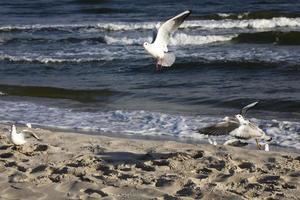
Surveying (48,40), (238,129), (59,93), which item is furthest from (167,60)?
(48,40)

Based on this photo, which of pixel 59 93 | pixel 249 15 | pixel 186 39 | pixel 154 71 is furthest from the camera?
pixel 249 15

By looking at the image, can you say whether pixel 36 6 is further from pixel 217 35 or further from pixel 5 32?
pixel 217 35

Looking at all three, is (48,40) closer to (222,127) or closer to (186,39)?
(186,39)

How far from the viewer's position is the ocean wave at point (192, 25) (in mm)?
23641

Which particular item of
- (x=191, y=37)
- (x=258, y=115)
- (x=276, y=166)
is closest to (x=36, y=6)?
(x=191, y=37)

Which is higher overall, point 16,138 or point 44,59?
point 16,138

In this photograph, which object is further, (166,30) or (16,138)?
(166,30)

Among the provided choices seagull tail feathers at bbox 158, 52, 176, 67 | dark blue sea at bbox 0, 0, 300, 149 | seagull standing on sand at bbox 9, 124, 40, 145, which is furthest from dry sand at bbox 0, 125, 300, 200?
dark blue sea at bbox 0, 0, 300, 149

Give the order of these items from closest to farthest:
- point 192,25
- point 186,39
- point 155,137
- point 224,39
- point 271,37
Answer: point 155,137, point 224,39, point 271,37, point 186,39, point 192,25

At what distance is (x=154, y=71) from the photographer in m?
15.7

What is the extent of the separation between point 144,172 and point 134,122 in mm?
3649

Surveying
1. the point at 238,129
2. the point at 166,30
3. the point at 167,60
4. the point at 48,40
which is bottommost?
the point at 48,40

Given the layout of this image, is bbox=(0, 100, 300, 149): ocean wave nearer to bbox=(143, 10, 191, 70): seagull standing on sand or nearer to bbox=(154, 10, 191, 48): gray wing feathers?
bbox=(143, 10, 191, 70): seagull standing on sand

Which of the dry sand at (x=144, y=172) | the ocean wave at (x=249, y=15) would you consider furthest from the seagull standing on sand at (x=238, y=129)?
the ocean wave at (x=249, y=15)
